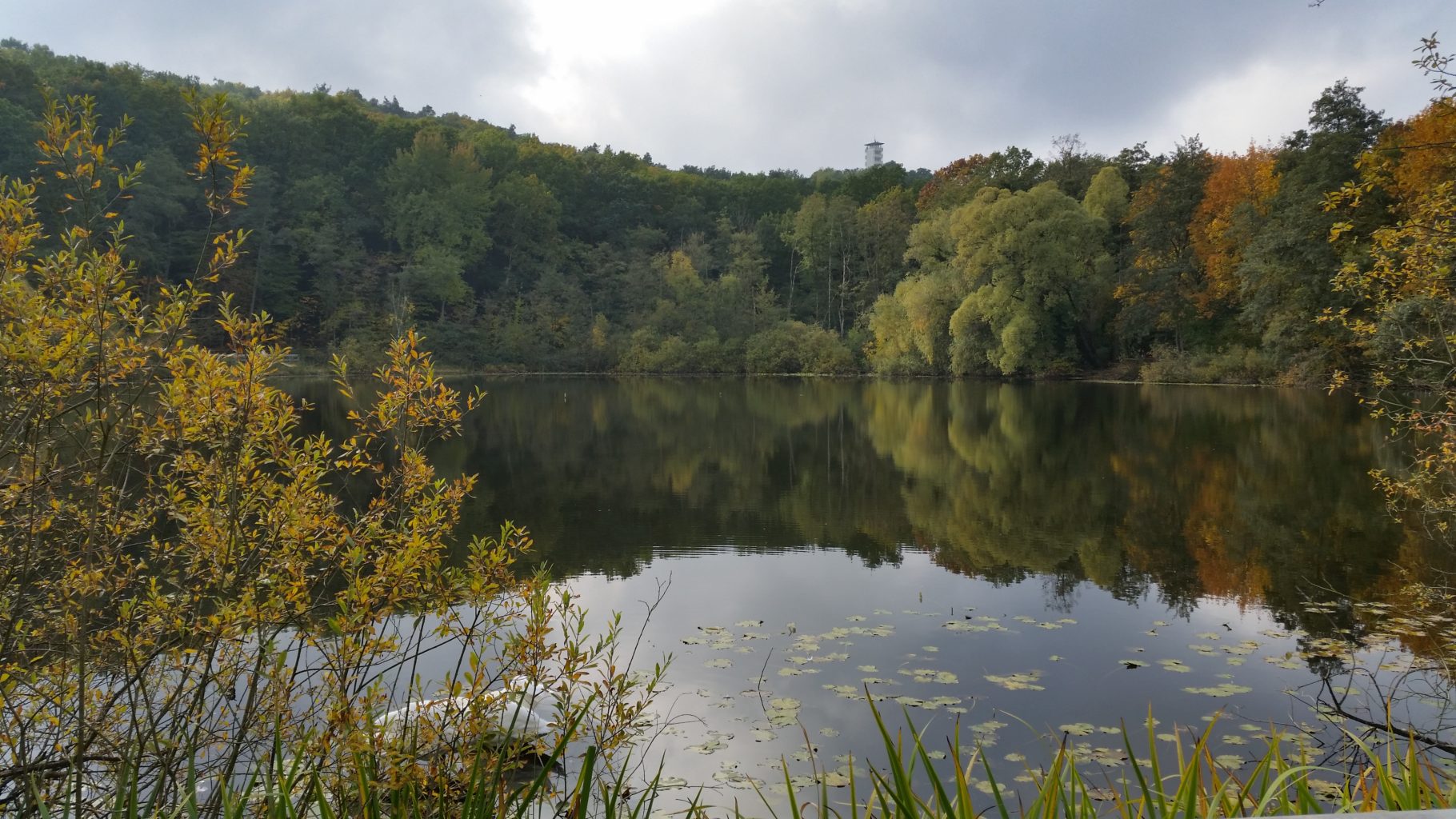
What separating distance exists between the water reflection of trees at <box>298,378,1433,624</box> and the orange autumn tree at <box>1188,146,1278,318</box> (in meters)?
10.3

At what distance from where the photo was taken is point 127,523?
3678mm

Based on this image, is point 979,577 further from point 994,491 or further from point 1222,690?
point 994,491

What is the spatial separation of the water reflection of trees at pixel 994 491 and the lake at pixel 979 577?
67 millimetres

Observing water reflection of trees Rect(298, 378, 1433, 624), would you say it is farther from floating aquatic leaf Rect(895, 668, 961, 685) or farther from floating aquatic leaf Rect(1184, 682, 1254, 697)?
floating aquatic leaf Rect(895, 668, 961, 685)

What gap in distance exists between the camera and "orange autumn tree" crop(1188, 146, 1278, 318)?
3453 centimetres

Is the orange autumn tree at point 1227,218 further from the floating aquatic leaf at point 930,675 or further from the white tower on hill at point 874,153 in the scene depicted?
the white tower on hill at point 874,153

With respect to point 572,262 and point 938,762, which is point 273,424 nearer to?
point 938,762

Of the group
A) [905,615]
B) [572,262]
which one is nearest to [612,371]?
[572,262]

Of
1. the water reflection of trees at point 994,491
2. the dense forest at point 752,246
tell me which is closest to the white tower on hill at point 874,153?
the dense forest at point 752,246

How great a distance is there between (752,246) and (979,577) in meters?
54.0

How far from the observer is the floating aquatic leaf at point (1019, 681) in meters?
6.07

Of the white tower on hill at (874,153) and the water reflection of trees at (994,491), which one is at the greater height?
the white tower on hill at (874,153)

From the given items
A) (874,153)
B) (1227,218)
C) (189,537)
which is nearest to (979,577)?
(189,537)

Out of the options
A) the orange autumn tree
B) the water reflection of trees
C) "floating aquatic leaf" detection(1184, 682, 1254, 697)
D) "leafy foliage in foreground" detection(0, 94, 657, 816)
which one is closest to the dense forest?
the orange autumn tree
